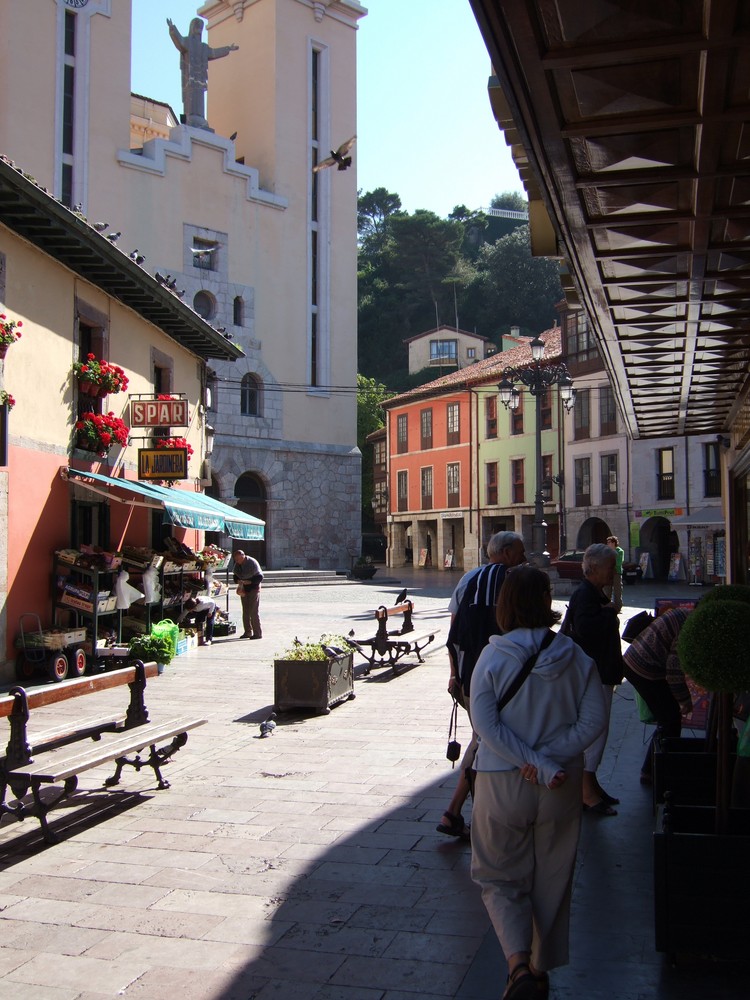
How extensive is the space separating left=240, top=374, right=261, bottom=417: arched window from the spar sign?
70.5ft

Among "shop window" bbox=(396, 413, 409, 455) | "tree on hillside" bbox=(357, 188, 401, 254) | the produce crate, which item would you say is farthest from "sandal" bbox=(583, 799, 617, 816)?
"tree on hillside" bbox=(357, 188, 401, 254)

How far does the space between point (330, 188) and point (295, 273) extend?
3.98 m

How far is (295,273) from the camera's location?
127 feet

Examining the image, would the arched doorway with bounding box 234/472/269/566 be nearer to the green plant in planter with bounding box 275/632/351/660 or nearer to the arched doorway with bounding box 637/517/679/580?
the arched doorway with bounding box 637/517/679/580

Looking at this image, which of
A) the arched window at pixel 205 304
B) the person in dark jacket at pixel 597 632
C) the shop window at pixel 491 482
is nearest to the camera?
the person in dark jacket at pixel 597 632

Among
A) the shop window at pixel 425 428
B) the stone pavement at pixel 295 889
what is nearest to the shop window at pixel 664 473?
the shop window at pixel 425 428

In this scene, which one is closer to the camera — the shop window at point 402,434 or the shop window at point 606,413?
the shop window at point 606,413

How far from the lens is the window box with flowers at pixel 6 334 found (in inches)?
457

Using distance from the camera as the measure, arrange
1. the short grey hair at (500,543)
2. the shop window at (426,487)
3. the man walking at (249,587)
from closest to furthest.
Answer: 1. the short grey hair at (500,543)
2. the man walking at (249,587)
3. the shop window at (426,487)

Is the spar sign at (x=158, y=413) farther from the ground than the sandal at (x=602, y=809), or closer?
farther from the ground

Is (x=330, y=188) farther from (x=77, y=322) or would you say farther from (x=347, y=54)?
(x=77, y=322)

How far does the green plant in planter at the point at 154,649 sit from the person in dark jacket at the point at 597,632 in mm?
8802

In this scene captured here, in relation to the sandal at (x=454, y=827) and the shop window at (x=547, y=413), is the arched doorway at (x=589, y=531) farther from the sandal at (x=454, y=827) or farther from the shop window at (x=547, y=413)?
the sandal at (x=454, y=827)

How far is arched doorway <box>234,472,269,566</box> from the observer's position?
38.0 meters
